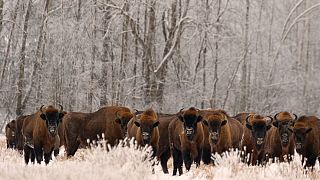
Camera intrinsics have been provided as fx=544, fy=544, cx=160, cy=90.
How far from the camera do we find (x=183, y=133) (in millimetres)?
14227

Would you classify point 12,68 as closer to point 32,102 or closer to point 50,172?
point 32,102

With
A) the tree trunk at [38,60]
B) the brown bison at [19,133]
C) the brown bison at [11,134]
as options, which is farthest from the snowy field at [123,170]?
the tree trunk at [38,60]

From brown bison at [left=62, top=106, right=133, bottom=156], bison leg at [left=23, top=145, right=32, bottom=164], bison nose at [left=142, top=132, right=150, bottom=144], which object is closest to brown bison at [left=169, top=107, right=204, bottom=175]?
bison nose at [left=142, top=132, right=150, bottom=144]

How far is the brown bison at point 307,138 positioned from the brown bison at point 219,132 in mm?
1818

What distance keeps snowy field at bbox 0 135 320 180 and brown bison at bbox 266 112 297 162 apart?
1179 mm

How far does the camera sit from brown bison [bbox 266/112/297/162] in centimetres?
1564

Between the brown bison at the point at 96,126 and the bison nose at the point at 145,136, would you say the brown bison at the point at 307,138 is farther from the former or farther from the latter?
the brown bison at the point at 96,126

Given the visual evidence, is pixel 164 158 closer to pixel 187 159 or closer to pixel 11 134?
pixel 187 159

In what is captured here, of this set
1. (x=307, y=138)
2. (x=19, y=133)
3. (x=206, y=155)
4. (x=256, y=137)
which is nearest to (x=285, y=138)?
(x=307, y=138)

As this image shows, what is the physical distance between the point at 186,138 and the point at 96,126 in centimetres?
418

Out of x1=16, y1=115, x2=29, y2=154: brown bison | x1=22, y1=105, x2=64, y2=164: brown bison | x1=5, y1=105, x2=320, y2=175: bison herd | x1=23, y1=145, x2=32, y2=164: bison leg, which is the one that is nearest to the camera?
x1=5, y1=105, x2=320, y2=175: bison herd

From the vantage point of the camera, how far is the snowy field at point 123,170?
32.3 ft

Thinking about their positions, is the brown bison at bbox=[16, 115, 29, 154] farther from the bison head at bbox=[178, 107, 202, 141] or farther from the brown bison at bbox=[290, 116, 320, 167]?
the brown bison at bbox=[290, 116, 320, 167]

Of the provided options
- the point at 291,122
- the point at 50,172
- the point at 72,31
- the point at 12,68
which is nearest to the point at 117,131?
the point at 291,122
